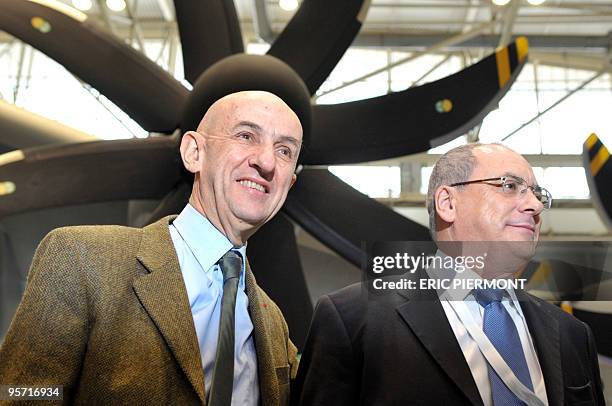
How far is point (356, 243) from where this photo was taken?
2.95 metres

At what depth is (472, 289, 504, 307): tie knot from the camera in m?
0.97

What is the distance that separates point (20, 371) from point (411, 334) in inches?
31.1

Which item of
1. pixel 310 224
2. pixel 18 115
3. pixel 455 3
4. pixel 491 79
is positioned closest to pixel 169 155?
pixel 310 224

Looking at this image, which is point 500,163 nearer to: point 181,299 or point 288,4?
point 181,299

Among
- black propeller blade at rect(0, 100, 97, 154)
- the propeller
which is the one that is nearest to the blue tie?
the propeller

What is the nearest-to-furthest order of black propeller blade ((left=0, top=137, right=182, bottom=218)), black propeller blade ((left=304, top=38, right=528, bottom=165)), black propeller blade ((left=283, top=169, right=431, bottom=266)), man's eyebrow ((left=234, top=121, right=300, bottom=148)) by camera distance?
man's eyebrow ((left=234, top=121, right=300, bottom=148)) < black propeller blade ((left=0, top=137, right=182, bottom=218)) < black propeller blade ((left=283, top=169, right=431, bottom=266)) < black propeller blade ((left=304, top=38, right=528, bottom=165))

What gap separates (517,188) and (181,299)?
2.57ft

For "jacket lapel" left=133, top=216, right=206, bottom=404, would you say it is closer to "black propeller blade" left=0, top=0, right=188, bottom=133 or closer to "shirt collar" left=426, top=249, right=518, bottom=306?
"shirt collar" left=426, top=249, right=518, bottom=306

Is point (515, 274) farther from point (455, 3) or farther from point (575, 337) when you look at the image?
point (455, 3)

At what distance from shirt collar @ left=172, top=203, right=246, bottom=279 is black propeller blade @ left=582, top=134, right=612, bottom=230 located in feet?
4.36

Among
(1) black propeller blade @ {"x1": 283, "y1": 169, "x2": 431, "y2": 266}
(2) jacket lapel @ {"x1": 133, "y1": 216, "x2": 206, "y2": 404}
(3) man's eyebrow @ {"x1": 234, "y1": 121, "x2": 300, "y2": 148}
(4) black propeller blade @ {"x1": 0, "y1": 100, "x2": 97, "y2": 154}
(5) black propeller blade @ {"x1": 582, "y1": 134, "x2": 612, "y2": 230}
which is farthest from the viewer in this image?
(4) black propeller blade @ {"x1": 0, "y1": 100, "x2": 97, "y2": 154}

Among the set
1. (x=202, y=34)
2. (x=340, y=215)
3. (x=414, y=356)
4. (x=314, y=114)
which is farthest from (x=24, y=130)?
(x=414, y=356)

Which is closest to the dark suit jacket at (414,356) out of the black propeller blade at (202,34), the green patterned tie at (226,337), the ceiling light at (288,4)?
the green patterned tie at (226,337)

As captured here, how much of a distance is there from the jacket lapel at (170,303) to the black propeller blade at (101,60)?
2046 mm
